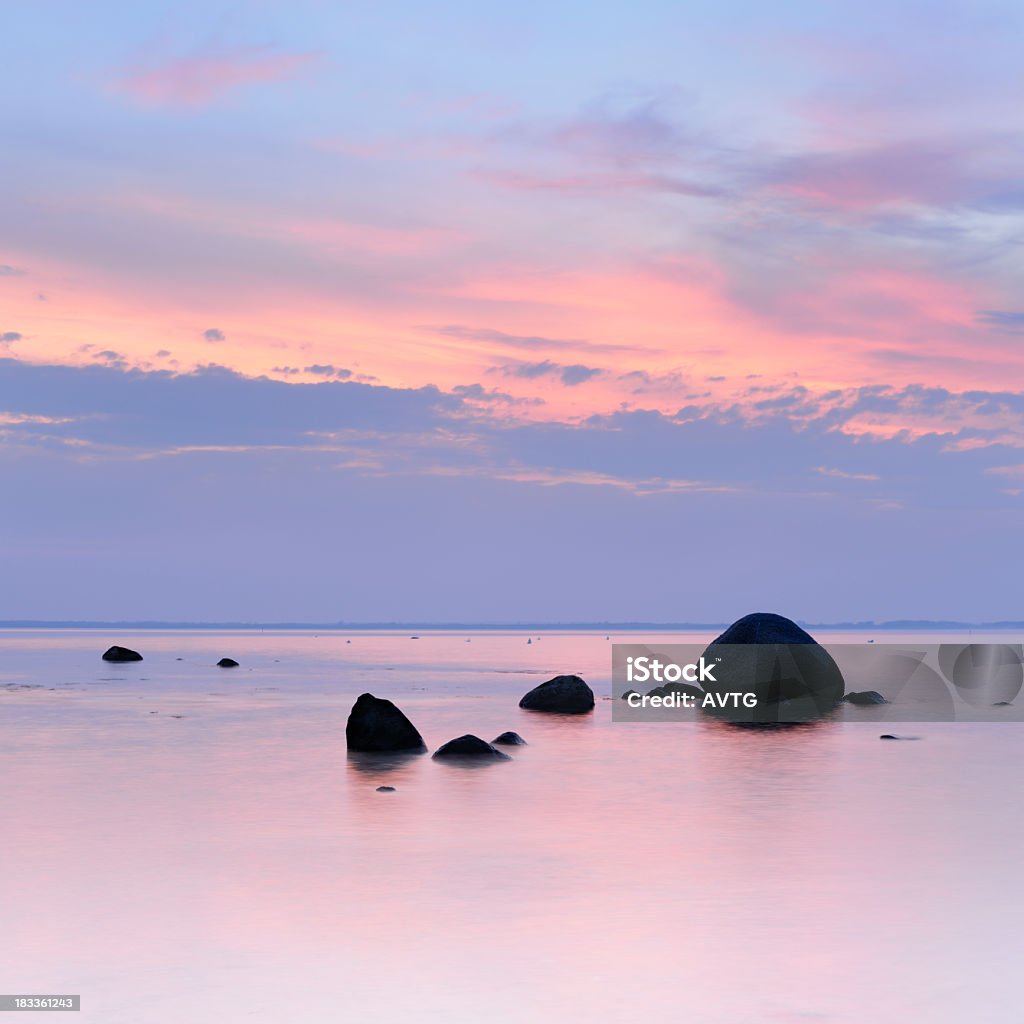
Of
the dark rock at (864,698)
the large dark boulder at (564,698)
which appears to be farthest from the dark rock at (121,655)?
the dark rock at (864,698)

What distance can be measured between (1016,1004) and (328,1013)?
6309mm

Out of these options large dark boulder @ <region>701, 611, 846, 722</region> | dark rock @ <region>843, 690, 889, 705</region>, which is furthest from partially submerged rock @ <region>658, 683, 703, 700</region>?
dark rock @ <region>843, 690, 889, 705</region>

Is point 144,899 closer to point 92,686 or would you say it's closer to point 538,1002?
point 538,1002

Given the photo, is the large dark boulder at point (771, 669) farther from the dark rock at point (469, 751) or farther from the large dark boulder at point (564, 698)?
the dark rock at point (469, 751)

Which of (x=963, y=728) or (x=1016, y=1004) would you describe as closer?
(x=1016, y=1004)

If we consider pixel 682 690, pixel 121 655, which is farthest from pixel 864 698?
pixel 121 655

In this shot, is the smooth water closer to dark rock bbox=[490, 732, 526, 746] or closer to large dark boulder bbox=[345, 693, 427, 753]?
dark rock bbox=[490, 732, 526, 746]

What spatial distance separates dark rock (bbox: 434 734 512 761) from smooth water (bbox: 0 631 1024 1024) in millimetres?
511

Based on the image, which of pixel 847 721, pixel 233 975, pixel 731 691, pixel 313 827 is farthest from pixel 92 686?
pixel 233 975

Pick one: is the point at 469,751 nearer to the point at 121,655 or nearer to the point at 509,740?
the point at 509,740

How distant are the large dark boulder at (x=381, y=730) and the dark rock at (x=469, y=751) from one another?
6.16ft

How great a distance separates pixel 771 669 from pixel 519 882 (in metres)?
30.2

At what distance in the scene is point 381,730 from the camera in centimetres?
3341

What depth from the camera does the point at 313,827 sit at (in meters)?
22.4
